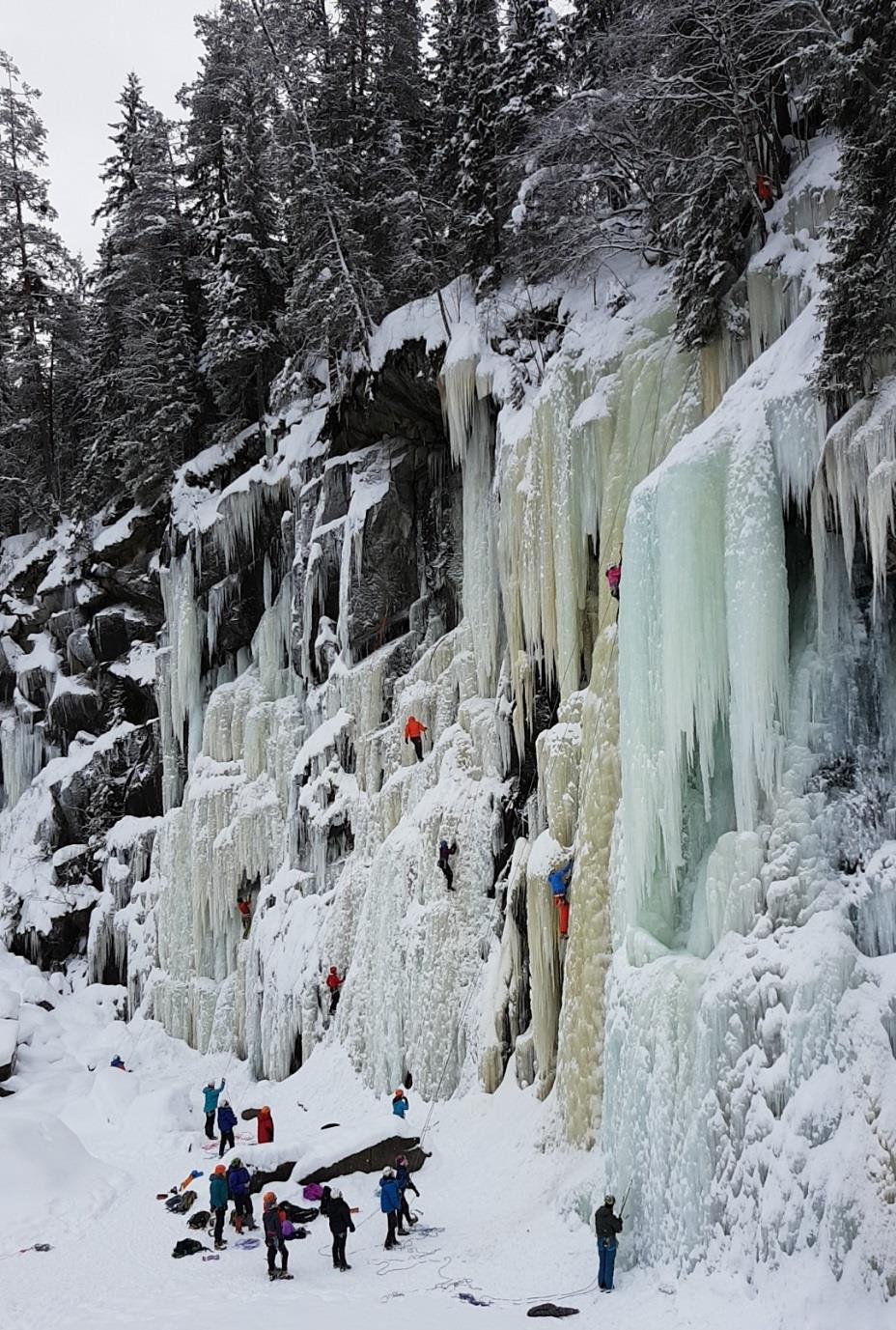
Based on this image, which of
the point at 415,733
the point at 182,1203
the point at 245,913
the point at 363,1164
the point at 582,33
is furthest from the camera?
the point at 245,913

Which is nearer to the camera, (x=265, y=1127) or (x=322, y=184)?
(x=265, y=1127)

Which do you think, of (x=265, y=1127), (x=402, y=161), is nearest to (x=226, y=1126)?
(x=265, y=1127)

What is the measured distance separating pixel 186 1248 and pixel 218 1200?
1.89ft

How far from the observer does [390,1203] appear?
10578mm

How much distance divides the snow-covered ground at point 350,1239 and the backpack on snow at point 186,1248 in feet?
0.75

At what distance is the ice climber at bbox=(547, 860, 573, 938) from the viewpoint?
12383 millimetres

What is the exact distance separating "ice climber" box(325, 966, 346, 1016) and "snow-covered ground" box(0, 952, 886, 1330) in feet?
2.19

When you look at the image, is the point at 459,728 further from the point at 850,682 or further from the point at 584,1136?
the point at 850,682

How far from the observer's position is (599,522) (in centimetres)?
1347

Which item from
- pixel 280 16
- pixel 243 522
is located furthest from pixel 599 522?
pixel 280 16

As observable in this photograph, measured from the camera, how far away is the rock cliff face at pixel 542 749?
8.41 m

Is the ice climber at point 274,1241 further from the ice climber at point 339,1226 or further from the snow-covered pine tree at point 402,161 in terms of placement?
the snow-covered pine tree at point 402,161

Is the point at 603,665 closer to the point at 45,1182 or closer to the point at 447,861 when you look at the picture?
the point at 447,861

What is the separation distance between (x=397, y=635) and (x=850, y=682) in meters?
12.5
